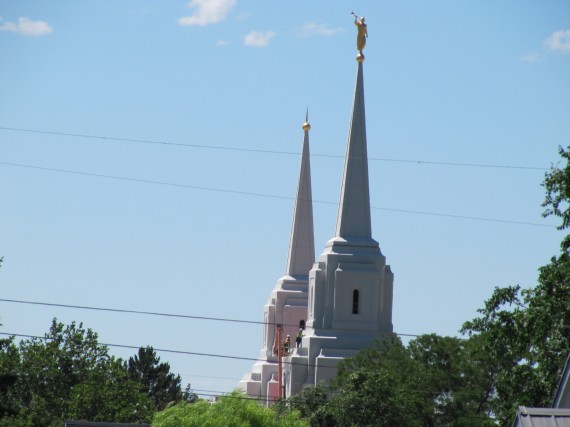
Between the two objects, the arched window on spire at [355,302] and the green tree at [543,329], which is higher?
the arched window on spire at [355,302]

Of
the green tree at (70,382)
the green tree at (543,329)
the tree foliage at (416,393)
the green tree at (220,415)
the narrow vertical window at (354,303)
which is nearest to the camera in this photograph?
the green tree at (543,329)

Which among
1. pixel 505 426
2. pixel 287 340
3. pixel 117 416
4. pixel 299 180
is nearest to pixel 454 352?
pixel 117 416

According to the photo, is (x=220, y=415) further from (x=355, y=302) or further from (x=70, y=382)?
(x=355, y=302)

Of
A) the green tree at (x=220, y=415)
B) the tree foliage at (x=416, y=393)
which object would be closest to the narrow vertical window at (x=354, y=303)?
the tree foliage at (x=416, y=393)

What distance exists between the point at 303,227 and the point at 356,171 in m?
19.3

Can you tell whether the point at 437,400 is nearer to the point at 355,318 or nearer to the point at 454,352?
the point at 454,352

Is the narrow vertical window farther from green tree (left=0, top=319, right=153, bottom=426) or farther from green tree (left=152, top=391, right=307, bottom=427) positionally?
green tree (left=152, top=391, right=307, bottom=427)

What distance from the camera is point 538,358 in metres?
44.7

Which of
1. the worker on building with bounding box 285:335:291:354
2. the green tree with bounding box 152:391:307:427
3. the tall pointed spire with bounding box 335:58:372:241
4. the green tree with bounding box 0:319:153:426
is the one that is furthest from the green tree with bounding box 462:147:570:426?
the worker on building with bounding box 285:335:291:354

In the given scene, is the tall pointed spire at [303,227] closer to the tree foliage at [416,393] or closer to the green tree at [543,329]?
the tree foliage at [416,393]

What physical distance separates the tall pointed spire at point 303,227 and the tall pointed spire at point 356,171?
16.8 m

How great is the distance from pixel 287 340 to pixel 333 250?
40.6 feet

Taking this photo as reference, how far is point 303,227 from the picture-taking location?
4542 inches

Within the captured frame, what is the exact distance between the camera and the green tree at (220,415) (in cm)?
5738
